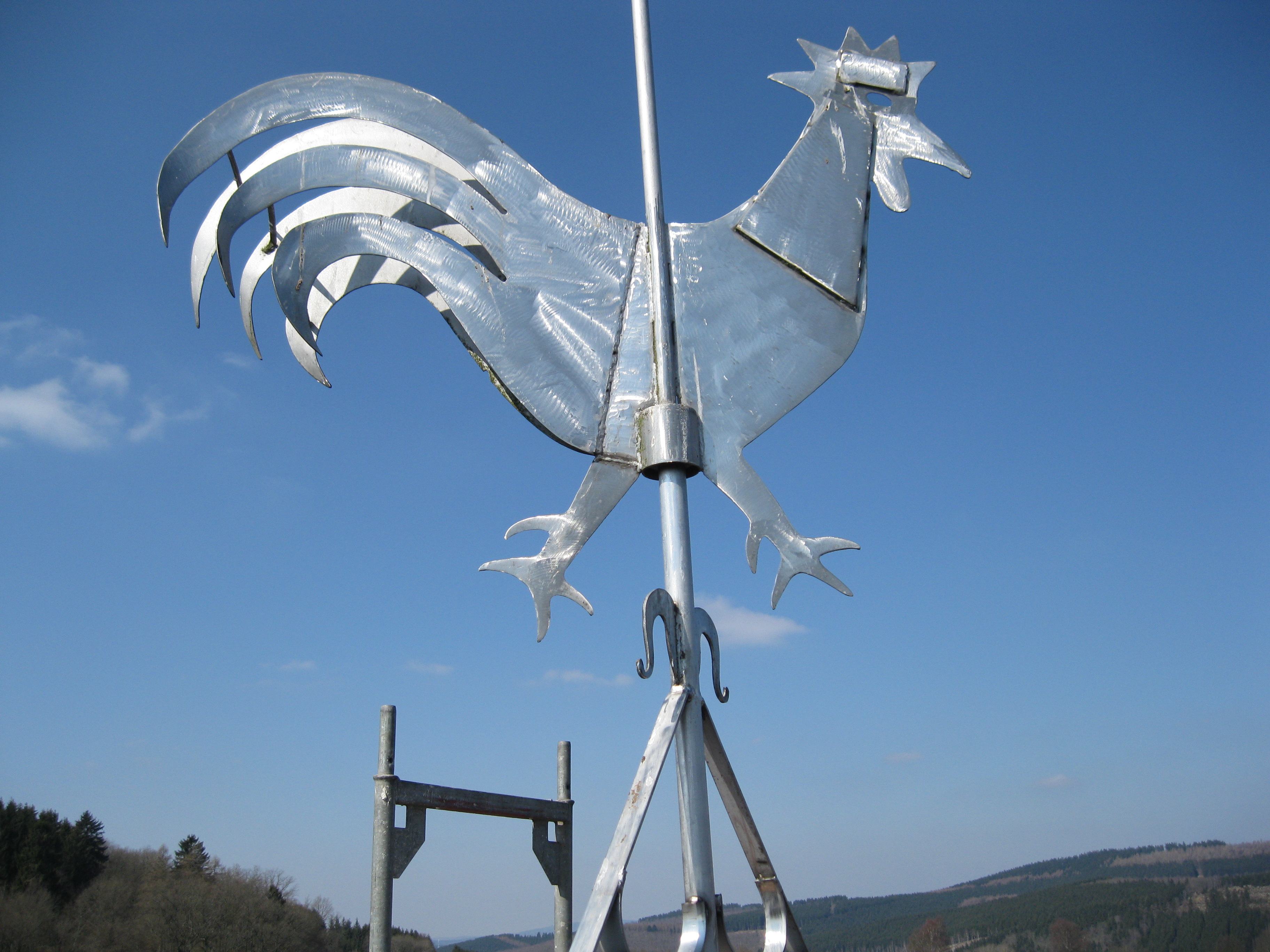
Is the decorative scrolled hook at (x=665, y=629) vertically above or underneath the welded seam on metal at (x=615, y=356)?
underneath

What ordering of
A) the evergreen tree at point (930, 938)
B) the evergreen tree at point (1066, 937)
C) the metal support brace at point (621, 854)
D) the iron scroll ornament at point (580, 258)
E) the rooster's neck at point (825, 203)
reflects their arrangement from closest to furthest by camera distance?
the metal support brace at point (621, 854) → the iron scroll ornament at point (580, 258) → the rooster's neck at point (825, 203) → the evergreen tree at point (1066, 937) → the evergreen tree at point (930, 938)

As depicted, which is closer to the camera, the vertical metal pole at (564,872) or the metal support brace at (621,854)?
the metal support brace at (621,854)

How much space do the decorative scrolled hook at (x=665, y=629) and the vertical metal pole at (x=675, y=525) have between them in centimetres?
5

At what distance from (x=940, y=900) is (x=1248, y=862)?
32336 millimetres

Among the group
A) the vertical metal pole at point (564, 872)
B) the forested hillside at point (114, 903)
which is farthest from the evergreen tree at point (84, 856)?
the vertical metal pole at point (564, 872)

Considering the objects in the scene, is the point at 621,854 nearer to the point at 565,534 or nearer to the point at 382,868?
the point at 565,534

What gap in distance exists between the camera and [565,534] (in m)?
4.21

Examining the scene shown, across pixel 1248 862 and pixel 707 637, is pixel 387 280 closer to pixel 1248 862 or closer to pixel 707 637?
pixel 707 637

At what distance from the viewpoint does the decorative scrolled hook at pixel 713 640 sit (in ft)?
13.2

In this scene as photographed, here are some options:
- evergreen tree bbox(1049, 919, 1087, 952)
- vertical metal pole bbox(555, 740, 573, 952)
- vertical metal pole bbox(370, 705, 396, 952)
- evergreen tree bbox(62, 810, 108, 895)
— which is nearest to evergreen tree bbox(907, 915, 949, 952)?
evergreen tree bbox(1049, 919, 1087, 952)

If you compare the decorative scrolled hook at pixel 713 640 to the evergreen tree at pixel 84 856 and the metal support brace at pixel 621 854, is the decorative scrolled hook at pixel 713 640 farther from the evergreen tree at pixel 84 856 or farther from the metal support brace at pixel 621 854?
the evergreen tree at pixel 84 856

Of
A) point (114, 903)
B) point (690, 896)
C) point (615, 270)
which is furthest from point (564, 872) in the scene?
point (114, 903)

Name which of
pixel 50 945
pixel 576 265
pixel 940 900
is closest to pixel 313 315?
pixel 576 265

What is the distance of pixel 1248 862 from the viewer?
52.2 meters
